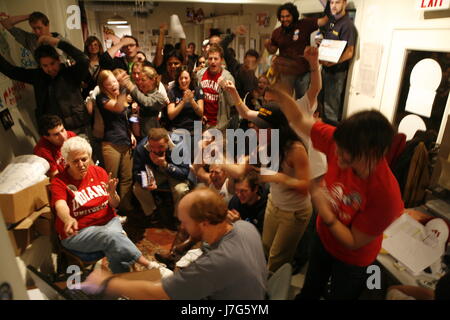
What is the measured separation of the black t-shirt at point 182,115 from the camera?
3.22m

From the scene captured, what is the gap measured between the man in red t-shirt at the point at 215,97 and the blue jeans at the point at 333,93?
1.28 m

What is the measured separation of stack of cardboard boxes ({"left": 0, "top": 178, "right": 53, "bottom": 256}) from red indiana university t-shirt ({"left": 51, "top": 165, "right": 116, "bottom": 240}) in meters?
0.11

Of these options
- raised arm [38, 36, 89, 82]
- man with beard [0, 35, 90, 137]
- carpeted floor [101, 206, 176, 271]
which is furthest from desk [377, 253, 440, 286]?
raised arm [38, 36, 89, 82]

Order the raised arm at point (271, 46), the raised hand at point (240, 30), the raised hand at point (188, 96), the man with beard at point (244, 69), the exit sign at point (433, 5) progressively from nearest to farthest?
the exit sign at point (433, 5) → the raised hand at point (188, 96) → the man with beard at point (244, 69) → the raised arm at point (271, 46) → the raised hand at point (240, 30)

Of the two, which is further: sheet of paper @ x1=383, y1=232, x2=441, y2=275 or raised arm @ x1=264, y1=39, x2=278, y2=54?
raised arm @ x1=264, y1=39, x2=278, y2=54

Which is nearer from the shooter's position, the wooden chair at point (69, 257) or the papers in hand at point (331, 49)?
the wooden chair at point (69, 257)

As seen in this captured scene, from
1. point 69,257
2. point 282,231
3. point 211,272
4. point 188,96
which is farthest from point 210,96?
point 211,272

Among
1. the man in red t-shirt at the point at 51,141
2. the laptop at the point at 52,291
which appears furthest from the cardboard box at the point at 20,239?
the laptop at the point at 52,291

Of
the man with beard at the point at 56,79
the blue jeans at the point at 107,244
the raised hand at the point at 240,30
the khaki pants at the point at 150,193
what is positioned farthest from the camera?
the raised hand at the point at 240,30

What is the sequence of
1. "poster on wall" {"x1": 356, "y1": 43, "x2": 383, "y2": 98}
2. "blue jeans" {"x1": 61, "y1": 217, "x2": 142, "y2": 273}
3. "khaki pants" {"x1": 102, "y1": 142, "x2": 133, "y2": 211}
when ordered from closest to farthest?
1. "blue jeans" {"x1": 61, "y1": 217, "x2": 142, "y2": 273}
2. "khaki pants" {"x1": 102, "y1": 142, "x2": 133, "y2": 211}
3. "poster on wall" {"x1": 356, "y1": 43, "x2": 383, "y2": 98}

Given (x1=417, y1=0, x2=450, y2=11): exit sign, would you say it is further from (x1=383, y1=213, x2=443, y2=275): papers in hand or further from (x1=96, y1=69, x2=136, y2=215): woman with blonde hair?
(x1=96, y1=69, x2=136, y2=215): woman with blonde hair

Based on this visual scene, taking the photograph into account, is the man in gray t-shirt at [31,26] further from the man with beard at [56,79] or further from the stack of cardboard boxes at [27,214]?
the stack of cardboard boxes at [27,214]

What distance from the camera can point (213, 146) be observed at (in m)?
2.74

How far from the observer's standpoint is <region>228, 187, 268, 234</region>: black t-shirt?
2232mm
